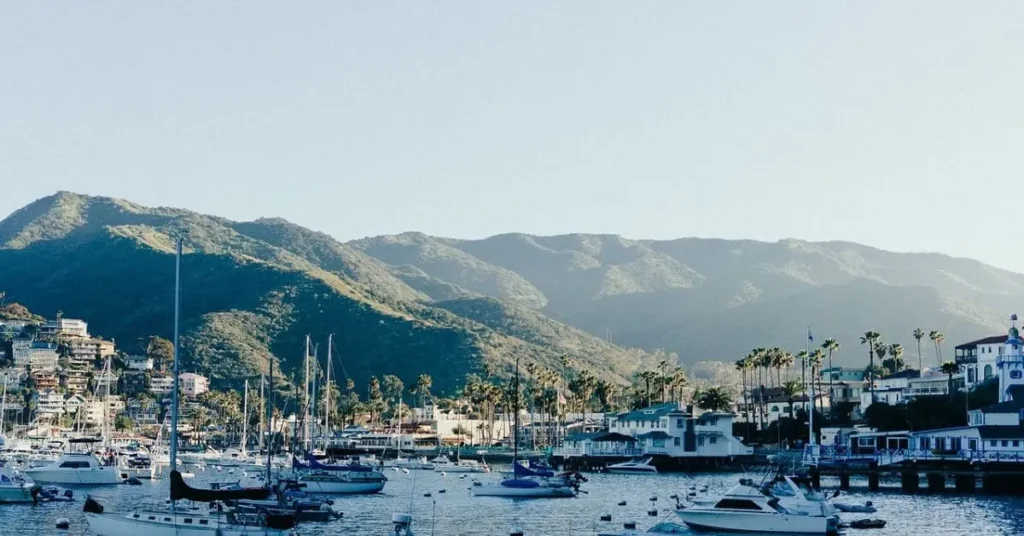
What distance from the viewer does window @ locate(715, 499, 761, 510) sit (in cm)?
6912

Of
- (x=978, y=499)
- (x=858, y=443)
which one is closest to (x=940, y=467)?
(x=978, y=499)

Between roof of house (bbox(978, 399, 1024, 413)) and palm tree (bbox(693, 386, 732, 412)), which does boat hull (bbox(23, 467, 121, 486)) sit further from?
palm tree (bbox(693, 386, 732, 412))

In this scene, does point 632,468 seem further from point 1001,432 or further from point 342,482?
point 342,482

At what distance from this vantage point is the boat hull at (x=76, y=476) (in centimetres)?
11312

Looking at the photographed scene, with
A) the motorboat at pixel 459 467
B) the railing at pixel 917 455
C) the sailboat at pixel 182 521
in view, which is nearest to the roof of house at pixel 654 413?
the motorboat at pixel 459 467

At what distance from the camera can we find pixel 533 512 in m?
87.5

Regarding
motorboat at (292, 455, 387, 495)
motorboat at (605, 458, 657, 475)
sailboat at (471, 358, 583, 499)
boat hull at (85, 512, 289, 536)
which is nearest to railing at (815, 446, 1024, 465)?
sailboat at (471, 358, 583, 499)

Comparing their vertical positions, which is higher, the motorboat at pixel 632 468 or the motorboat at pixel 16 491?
the motorboat at pixel 16 491

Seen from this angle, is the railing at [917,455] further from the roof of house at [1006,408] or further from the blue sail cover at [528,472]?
the blue sail cover at [528,472]

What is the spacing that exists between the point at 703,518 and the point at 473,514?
824 inches

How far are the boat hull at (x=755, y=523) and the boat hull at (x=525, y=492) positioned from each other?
31.9 metres

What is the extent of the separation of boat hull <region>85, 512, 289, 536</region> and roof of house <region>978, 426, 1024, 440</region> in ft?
232

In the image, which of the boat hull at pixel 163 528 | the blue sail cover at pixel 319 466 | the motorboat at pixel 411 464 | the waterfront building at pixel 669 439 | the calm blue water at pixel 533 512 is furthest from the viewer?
the motorboat at pixel 411 464

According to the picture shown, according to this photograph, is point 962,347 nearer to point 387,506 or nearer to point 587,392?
point 587,392
